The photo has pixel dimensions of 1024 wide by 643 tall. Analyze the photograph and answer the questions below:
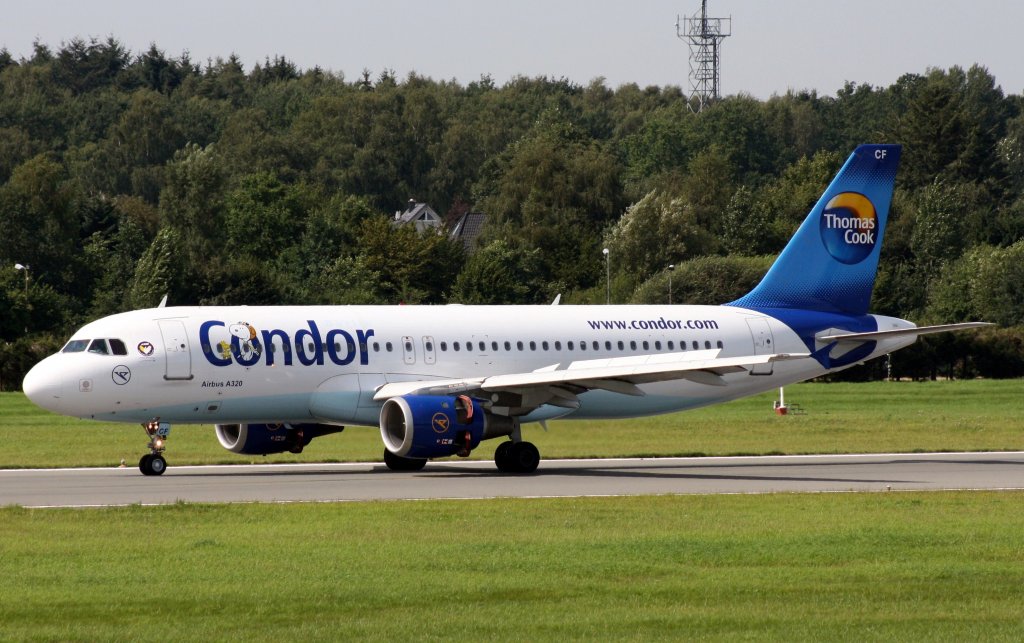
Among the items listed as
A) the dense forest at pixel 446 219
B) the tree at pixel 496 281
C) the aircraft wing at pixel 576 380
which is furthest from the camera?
the tree at pixel 496 281

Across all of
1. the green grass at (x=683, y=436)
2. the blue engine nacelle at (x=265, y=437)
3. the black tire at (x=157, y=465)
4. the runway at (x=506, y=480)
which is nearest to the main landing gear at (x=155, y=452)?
the black tire at (x=157, y=465)

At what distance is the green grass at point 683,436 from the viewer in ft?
143

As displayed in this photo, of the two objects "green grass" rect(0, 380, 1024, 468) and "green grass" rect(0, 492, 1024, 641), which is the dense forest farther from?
"green grass" rect(0, 492, 1024, 641)

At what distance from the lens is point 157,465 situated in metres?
36.3

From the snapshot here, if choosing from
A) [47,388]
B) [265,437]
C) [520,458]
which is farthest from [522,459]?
[47,388]

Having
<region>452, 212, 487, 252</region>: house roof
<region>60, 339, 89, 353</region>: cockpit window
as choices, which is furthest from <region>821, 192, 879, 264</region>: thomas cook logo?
<region>452, 212, 487, 252</region>: house roof

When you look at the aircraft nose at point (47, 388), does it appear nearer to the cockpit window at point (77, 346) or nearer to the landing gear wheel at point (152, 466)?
the cockpit window at point (77, 346)

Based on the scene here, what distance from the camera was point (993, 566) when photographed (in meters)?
20.7

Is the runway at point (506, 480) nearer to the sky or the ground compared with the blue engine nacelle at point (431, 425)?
nearer to the ground

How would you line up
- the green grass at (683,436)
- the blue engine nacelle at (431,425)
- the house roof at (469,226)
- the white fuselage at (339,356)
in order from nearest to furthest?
the blue engine nacelle at (431,425), the white fuselage at (339,356), the green grass at (683,436), the house roof at (469,226)

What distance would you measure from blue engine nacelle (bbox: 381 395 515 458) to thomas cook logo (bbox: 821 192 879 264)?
42.8ft

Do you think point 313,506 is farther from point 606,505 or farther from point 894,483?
point 894,483

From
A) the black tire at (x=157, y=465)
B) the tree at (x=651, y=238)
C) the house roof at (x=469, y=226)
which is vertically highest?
the house roof at (x=469, y=226)

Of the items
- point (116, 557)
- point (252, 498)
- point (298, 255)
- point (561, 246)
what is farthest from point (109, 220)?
point (116, 557)
